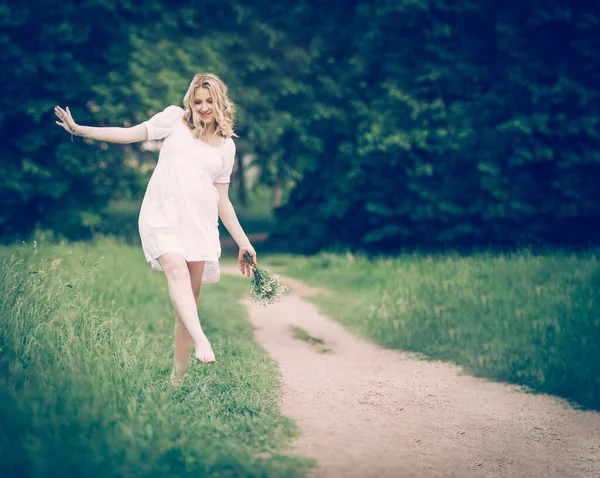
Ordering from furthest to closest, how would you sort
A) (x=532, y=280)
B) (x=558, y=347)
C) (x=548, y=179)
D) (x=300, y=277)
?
(x=548, y=179)
(x=300, y=277)
(x=532, y=280)
(x=558, y=347)

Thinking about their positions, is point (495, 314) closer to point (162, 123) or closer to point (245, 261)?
point (245, 261)

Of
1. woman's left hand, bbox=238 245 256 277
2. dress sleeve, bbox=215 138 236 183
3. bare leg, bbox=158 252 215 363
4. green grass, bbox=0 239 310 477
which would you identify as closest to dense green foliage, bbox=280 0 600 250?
green grass, bbox=0 239 310 477

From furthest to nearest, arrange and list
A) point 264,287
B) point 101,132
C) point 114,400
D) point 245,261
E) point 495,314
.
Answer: point 495,314 < point 264,287 < point 245,261 < point 101,132 < point 114,400

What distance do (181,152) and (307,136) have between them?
41.5 feet

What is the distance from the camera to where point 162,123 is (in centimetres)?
517

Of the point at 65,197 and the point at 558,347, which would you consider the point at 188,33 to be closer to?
the point at 65,197

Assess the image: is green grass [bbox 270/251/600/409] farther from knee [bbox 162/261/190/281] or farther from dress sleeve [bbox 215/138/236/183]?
knee [bbox 162/261/190/281]

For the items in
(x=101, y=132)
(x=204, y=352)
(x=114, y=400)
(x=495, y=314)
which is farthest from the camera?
(x=495, y=314)

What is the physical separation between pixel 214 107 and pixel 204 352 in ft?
5.61

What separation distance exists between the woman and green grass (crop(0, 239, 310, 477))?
1.96ft

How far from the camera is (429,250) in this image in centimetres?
1664

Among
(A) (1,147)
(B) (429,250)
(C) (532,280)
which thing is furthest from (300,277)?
(A) (1,147)

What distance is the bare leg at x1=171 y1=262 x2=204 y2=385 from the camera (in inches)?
209

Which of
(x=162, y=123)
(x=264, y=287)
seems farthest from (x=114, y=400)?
(x=162, y=123)
